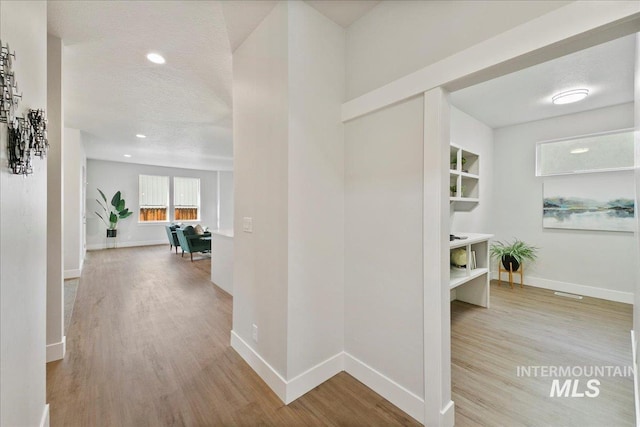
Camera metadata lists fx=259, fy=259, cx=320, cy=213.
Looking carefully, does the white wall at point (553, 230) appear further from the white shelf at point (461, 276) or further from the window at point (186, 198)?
the window at point (186, 198)

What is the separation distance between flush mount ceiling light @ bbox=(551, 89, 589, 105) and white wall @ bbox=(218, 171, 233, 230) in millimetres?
9669

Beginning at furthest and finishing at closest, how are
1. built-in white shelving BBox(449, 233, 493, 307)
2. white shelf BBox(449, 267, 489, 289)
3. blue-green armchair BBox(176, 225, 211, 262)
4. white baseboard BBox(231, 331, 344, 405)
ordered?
1. blue-green armchair BBox(176, 225, 211, 262)
2. built-in white shelving BBox(449, 233, 493, 307)
3. white shelf BBox(449, 267, 489, 289)
4. white baseboard BBox(231, 331, 344, 405)

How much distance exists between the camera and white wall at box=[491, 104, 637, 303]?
140 inches

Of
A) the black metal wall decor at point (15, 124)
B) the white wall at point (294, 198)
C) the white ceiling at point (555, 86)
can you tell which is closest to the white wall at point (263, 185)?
the white wall at point (294, 198)

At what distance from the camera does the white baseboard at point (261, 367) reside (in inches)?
69.8

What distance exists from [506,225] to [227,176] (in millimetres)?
9406

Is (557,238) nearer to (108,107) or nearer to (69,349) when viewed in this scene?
(69,349)

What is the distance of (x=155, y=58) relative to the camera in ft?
8.57

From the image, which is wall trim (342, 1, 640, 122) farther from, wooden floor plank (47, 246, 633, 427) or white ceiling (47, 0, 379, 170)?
wooden floor plank (47, 246, 633, 427)

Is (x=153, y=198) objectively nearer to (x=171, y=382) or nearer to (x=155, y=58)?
(x=155, y=58)

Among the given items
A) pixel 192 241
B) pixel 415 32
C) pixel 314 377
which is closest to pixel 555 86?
pixel 415 32

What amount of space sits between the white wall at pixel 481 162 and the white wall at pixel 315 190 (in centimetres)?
228

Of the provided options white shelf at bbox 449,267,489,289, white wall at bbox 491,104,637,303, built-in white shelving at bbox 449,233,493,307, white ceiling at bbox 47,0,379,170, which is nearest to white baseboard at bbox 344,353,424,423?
white shelf at bbox 449,267,489,289

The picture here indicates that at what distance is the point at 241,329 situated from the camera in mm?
2314
